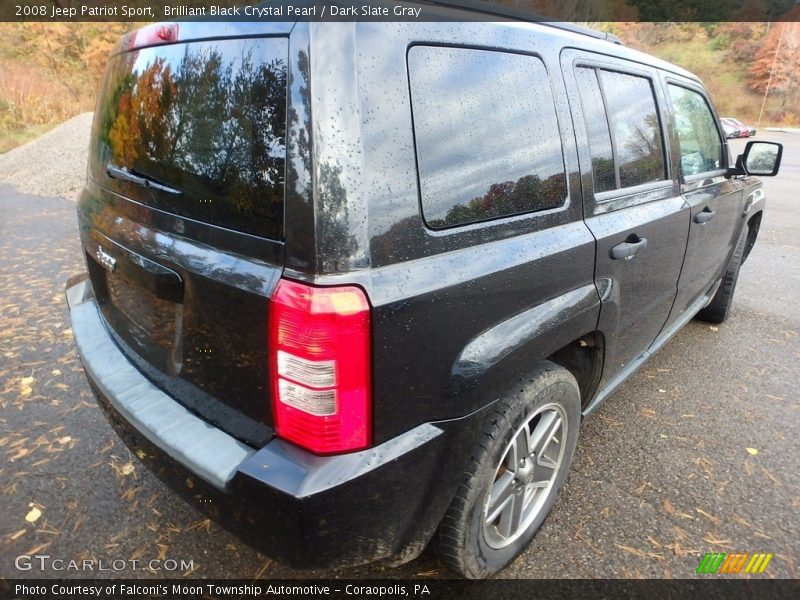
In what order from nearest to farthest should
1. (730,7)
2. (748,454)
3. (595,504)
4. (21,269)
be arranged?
1. (595,504)
2. (748,454)
3. (21,269)
4. (730,7)

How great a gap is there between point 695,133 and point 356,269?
2.87 meters

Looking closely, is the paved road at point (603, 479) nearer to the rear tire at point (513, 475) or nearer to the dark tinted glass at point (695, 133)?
the rear tire at point (513, 475)

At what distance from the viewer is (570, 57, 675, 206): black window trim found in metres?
2.03

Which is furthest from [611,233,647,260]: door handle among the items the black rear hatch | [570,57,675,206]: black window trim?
the black rear hatch

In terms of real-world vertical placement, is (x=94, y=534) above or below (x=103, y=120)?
below

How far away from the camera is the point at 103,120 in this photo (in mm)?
2096

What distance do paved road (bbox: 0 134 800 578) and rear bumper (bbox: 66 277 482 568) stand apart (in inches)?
24.3

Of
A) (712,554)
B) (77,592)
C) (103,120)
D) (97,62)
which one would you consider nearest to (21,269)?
(103,120)

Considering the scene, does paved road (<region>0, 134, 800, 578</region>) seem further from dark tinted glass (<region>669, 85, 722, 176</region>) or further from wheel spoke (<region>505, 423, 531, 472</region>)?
dark tinted glass (<region>669, 85, 722, 176</region>)

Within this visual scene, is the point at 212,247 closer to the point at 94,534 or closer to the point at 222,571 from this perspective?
the point at 222,571

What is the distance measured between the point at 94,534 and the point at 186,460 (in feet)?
3.42

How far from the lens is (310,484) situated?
51.8 inches

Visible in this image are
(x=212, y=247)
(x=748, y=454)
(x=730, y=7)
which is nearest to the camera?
(x=212, y=247)

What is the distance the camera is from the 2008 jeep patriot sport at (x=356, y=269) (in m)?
1.27
